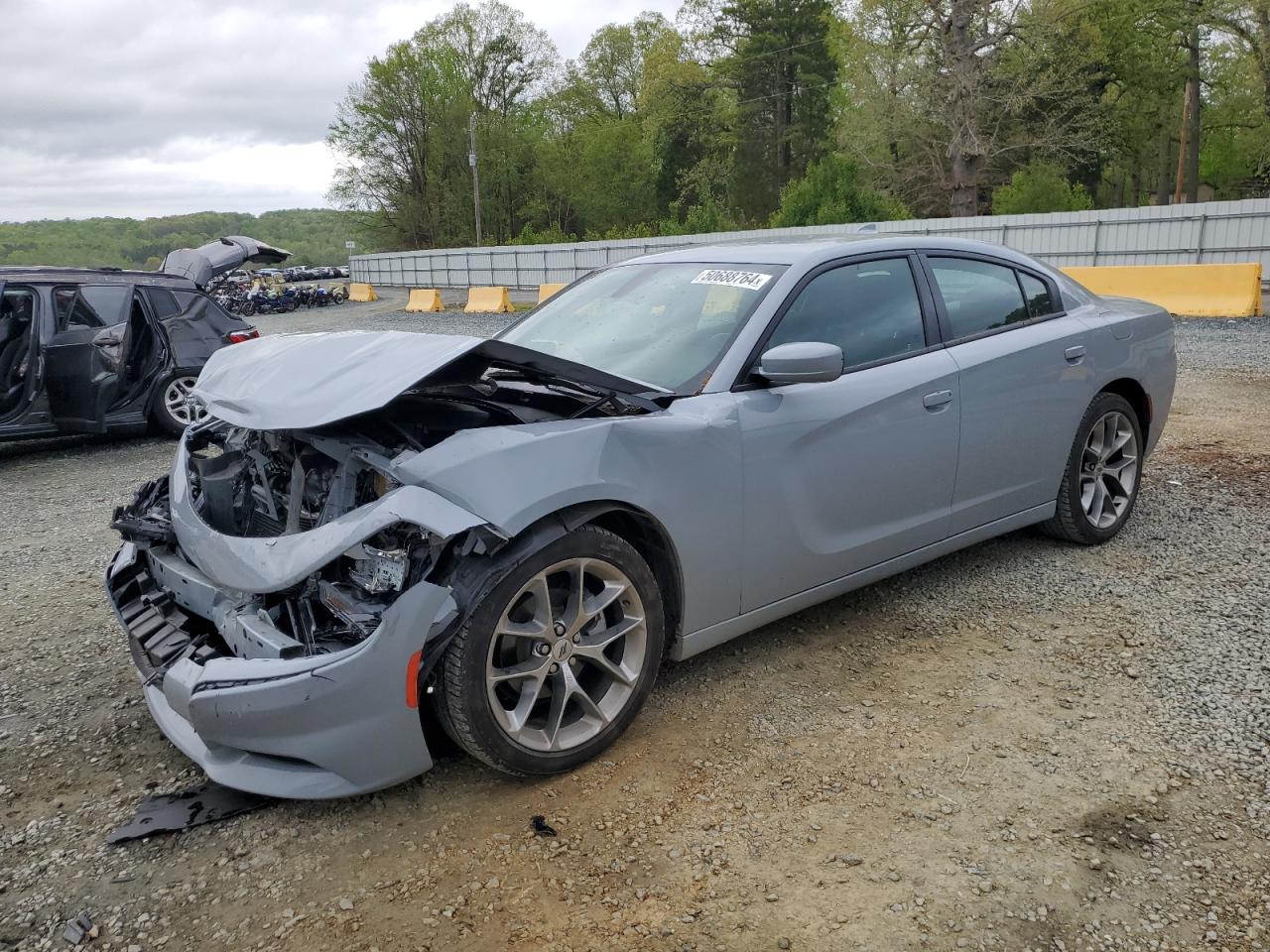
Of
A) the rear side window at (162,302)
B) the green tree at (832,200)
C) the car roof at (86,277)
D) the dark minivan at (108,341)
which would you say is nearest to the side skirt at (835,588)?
the dark minivan at (108,341)

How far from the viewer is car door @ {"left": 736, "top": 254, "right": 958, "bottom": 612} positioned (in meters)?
3.33

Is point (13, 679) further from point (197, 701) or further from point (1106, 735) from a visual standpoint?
point (1106, 735)

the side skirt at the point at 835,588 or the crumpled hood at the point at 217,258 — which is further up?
the crumpled hood at the point at 217,258

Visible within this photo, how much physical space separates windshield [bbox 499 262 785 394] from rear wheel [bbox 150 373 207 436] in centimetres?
574

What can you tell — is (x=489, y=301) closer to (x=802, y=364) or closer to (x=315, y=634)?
(x=802, y=364)

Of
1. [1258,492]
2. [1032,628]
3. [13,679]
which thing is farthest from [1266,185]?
[13,679]

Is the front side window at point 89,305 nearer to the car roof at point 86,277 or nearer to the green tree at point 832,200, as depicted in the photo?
the car roof at point 86,277

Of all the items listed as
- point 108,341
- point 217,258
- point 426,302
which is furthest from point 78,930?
point 426,302

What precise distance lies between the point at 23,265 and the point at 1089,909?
923cm

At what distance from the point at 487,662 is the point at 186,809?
3.37 feet

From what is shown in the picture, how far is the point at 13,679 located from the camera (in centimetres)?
377

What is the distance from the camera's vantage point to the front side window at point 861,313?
3.57 meters

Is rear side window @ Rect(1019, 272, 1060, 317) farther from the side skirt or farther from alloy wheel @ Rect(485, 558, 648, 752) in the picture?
alloy wheel @ Rect(485, 558, 648, 752)

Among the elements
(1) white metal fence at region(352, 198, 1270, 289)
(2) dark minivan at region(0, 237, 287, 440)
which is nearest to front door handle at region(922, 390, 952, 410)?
(2) dark minivan at region(0, 237, 287, 440)
